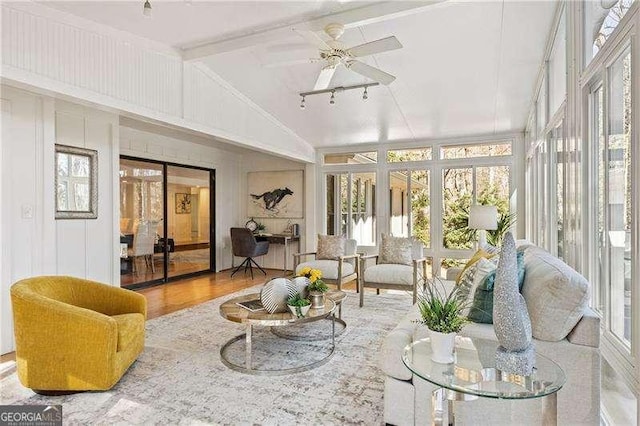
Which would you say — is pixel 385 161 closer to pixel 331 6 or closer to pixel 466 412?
pixel 331 6

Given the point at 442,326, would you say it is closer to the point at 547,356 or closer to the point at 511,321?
the point at 511,321

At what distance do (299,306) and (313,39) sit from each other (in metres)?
2.07

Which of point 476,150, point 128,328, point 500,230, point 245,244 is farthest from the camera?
point 245,244

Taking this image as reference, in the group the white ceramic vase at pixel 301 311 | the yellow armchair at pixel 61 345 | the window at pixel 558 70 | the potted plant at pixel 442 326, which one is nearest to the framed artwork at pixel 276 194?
the white ceramic vase at pixel 301 311

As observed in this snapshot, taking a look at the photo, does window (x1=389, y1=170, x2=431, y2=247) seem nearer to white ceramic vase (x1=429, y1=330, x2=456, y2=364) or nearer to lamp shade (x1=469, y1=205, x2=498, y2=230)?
lamp shade (x1=469, y1=205, x2=498, y2=230)

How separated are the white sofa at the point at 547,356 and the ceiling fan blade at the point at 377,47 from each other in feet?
6.13

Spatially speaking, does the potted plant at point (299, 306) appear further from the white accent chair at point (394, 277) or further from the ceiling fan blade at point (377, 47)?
the ceiling fan blade at point (377, 47)

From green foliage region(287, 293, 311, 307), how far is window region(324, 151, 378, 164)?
442 centimetres

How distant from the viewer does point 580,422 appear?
1.77 meters

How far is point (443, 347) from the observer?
158 cm

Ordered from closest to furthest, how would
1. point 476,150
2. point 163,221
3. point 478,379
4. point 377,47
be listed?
point 478,379
point 377,47
point 476,150
point 163,221

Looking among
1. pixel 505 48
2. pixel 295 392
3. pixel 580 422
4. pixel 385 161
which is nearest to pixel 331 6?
pixel 505 48

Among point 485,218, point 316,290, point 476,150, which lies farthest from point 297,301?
point 476,150

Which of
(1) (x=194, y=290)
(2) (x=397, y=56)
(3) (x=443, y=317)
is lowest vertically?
(1) (x=194, y=290)
